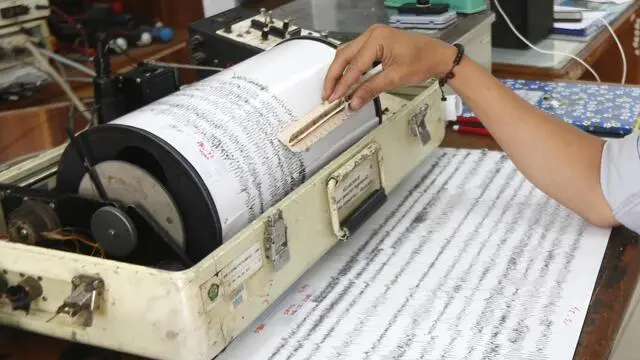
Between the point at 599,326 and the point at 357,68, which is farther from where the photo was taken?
the point at 357,68

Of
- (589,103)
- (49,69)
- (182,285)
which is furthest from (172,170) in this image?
(49,69)

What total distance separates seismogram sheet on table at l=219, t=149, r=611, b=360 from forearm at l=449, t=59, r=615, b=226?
4cm

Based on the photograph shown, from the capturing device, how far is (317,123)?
102 centimetres

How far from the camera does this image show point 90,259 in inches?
30.9

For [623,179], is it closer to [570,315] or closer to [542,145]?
[542,145]

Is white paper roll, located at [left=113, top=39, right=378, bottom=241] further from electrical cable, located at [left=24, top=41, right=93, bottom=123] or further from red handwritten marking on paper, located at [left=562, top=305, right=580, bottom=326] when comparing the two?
electrical cable, located at [left=24, top=41, right=93, bottom=123]

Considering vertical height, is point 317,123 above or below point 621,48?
above

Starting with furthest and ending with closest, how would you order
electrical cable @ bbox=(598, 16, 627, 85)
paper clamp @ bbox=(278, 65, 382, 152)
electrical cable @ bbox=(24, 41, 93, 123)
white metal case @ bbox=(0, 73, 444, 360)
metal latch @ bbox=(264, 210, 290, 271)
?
electrical cable @ bbox=(598, 16, 627, 85), electrical cable @ bbox=(24, 41, 93, 123), paper clamp @ bbox=(278, 65, 382, 152), metal latch @ bbox=(264, 210, 290, 271), white metal case @ bbox=(0, 73, 444, 360)

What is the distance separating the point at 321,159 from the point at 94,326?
0.37m

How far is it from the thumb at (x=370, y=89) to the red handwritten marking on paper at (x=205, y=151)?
26 cm

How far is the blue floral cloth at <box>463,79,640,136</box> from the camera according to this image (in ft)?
4.48

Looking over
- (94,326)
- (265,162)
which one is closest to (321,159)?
(265,162)

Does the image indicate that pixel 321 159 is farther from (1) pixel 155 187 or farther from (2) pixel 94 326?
(2) pixel 94 326

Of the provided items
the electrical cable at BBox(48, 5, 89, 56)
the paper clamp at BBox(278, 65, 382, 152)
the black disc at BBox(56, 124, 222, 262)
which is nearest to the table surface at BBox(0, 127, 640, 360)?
Answer: the black disc at BBox(56, 124, 222, 262)
